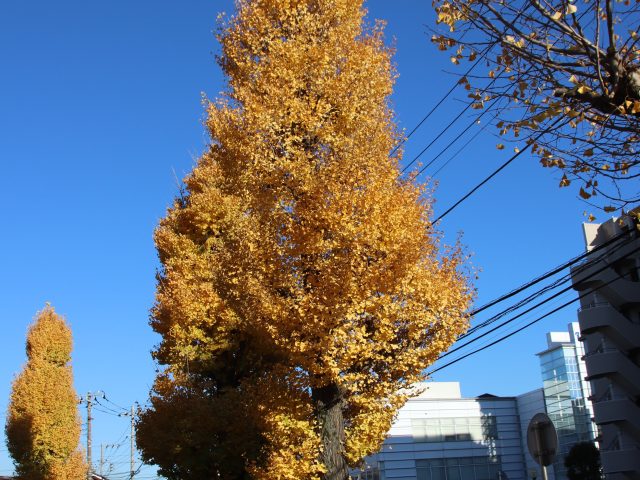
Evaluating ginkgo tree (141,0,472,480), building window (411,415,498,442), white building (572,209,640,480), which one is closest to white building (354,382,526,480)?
building window (411,415,498,442)

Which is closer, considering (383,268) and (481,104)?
(481,104)

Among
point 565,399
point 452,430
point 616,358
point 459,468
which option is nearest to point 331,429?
point 616,358

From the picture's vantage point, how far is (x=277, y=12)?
40.2 feet

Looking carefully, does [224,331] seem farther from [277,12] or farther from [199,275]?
[277,12]

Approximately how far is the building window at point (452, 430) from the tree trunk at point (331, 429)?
4178cm

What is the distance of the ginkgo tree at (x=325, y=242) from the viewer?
9305 mm

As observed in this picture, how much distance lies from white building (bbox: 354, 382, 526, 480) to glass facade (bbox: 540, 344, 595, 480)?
11.6 ft

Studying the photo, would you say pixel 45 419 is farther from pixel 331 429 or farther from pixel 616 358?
pixel 616 358

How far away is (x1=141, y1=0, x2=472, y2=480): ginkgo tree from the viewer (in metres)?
9.30

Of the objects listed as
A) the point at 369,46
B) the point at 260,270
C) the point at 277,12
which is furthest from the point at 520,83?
the point at 277,12

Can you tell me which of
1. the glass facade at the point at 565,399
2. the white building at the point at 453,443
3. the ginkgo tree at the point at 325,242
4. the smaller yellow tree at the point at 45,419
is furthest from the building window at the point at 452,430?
the ginkgo tree at the point at 325,242

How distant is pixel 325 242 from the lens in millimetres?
9383

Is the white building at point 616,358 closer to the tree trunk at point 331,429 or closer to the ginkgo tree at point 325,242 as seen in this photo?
the ginkgo tree at point 325,242

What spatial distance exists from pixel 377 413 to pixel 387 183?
11.2ft
